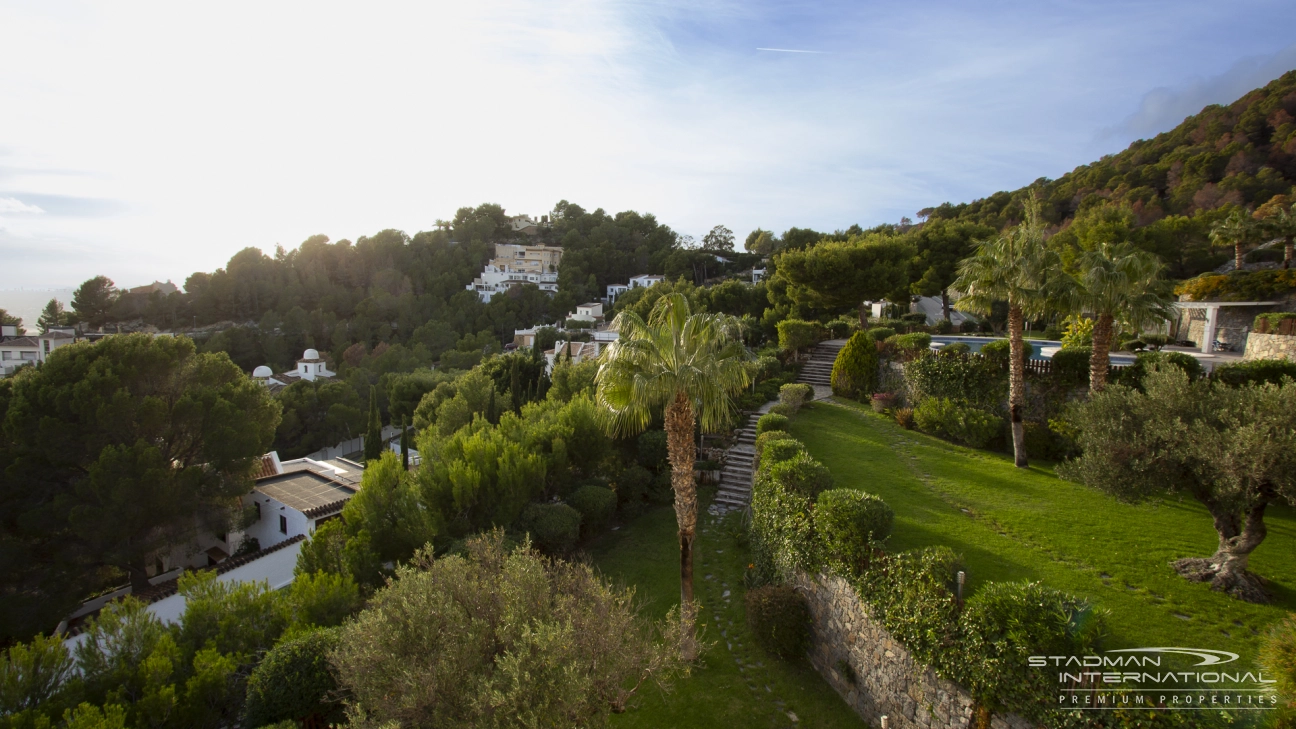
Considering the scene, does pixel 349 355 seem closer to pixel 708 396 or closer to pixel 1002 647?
pixel 708 396

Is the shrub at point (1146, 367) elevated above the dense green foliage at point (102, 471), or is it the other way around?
the shrub at point (1146, 367)

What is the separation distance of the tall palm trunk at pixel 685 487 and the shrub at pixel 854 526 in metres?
2.22

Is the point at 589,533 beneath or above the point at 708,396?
beneath

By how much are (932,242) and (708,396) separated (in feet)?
93.0

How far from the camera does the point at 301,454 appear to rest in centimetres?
3594

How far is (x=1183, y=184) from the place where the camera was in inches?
1679

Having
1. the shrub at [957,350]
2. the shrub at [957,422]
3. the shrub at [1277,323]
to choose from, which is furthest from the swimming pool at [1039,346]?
the shrub at [1277,323]

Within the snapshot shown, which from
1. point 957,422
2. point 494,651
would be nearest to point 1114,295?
point 957,422

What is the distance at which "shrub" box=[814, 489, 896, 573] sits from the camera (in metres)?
7.86

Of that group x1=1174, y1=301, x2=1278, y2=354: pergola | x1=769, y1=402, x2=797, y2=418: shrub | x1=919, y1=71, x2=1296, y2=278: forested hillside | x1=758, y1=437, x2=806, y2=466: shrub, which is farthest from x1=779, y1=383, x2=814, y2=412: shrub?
x1=919, y1=71, x2=1296, y2=278: forested hillside

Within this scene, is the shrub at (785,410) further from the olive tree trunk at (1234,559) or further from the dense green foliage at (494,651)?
the dense green foliage at (494,651)

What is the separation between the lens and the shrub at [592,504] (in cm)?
1421

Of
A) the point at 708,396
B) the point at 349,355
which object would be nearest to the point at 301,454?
the point at 349,355

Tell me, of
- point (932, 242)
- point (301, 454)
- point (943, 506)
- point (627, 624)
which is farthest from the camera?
point (301, 454)
